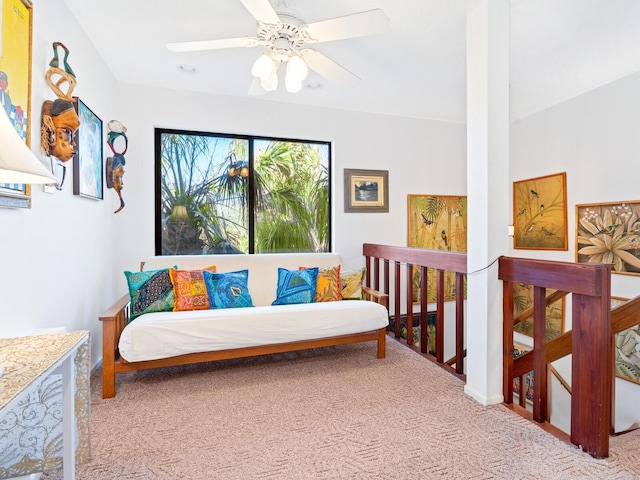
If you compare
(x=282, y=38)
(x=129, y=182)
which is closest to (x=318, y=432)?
(x=282, y=38)

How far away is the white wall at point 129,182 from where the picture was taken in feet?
5.61

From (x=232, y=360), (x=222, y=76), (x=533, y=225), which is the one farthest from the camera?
(x=533, y=225)

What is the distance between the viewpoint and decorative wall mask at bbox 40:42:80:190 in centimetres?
176

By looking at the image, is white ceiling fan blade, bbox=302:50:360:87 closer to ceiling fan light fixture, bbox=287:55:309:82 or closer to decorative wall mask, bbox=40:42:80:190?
ceiling fan light fixture, bbox=287:55:309:82

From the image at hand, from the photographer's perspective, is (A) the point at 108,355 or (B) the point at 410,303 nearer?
(A) the point at 108,355

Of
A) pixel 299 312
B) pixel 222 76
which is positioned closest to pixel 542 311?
pixel 299 312

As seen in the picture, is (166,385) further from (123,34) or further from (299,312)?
(123,34)

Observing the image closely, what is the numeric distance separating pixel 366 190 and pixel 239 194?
4.77ft

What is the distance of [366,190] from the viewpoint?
390 centimetres

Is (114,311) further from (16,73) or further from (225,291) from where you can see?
(16,73)

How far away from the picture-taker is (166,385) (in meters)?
2.27

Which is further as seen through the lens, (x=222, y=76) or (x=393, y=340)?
(x=393, y=340)

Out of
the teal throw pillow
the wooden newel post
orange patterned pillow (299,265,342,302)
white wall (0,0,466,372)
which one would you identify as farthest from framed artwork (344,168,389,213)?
the wooden newel post

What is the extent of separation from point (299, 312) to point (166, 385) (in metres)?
1.03
